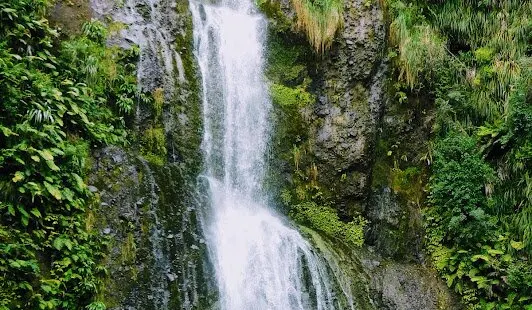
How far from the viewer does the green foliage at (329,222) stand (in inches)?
328

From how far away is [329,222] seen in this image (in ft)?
28.0

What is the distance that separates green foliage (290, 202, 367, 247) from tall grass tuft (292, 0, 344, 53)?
3386 mm

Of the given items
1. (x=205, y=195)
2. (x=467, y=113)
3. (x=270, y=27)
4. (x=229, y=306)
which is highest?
(x=270, y=27)

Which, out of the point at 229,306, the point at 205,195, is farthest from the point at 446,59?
the point at 229,306

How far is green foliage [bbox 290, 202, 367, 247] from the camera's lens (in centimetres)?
834

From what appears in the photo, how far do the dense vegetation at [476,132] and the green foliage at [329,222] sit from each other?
1251mm

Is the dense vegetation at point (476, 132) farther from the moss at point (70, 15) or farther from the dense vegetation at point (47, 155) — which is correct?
the moss at point (70, 15)

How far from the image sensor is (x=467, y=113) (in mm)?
8789

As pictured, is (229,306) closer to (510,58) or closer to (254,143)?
(254,143)

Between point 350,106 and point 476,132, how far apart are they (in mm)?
2423

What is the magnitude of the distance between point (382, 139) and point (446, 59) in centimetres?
221

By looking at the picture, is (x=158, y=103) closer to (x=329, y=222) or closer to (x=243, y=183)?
(x=243, y=183)

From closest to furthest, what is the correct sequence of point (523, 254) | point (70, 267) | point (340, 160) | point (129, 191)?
point (70, 267), point (129, 191), point (523, 254), point (340, 160)

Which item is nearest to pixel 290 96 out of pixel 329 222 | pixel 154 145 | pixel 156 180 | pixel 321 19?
pixel 321 19
